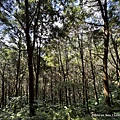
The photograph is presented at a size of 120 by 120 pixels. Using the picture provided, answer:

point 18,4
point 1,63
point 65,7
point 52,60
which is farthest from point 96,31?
point 1,63

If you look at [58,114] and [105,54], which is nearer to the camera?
[105,54]

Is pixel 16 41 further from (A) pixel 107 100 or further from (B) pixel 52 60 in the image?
(A) pixel 107 100

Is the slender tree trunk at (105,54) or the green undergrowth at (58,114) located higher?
the slender tree trunk at (105,54)

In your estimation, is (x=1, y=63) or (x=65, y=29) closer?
(x=65, y=29)

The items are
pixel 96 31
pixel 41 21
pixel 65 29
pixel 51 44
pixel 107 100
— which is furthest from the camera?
pixel 51 44

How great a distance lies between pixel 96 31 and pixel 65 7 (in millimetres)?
2600

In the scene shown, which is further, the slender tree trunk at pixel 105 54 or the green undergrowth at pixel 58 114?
the slender tree trunk at pixel 105 54

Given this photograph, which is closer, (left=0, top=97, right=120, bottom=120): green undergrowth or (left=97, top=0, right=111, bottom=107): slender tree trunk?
(left=0, top=97, right=120, bottom=120): green undergrowth

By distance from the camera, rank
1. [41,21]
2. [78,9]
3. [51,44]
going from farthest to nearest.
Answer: [51,44] < [41,21] < [78,9]

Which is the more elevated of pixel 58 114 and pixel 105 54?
A: pixel 105 54

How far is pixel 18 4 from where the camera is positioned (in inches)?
426

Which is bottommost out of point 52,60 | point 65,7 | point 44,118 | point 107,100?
point 44,118

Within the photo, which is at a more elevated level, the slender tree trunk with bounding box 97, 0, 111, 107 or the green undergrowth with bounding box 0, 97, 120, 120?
the slender tree trunk with bounding box 97, 0, 111, 107

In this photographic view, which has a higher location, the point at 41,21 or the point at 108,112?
the point at 41,21
